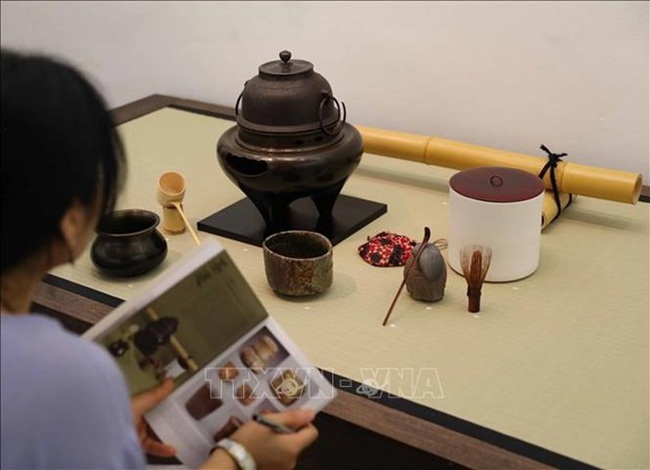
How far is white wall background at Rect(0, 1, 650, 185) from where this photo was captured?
4.81ft

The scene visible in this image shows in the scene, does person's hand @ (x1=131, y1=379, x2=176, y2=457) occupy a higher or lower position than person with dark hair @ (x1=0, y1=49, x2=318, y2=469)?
lower

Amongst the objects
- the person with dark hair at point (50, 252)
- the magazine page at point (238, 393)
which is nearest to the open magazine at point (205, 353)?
the magazine page at point (238, 393)

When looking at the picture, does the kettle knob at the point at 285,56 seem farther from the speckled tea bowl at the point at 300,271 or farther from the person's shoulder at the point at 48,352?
the person's shoulder at the point at 48,352

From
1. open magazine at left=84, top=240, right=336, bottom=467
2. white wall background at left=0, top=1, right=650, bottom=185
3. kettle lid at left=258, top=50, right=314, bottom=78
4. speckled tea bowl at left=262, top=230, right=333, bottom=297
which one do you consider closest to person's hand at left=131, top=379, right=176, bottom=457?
open magazine at left=84, top=240, right=336, bottom=467

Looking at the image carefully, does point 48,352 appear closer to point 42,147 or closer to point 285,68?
point 42,147

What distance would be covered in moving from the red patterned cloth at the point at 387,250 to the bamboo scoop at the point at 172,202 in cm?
25

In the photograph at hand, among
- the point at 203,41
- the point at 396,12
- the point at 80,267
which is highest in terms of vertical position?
the point at 396,12

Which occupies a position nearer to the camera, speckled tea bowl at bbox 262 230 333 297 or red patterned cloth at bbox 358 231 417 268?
speckled tea bowl at bbox 262 230 333 297

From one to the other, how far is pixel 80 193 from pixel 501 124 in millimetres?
1069

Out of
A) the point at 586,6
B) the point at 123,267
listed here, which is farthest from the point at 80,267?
the point at 586,6

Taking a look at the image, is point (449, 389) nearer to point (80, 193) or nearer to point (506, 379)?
point (506, 379)

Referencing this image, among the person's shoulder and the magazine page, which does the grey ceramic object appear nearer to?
the magazine page

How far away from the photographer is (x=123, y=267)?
120 cm

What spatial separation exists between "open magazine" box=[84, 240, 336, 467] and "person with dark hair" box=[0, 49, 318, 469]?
0.50 feet
